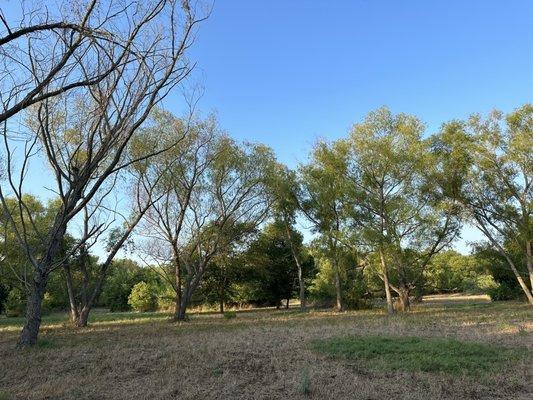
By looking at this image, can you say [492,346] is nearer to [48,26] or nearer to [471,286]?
[48,26]

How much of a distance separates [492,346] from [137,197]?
1716 cm

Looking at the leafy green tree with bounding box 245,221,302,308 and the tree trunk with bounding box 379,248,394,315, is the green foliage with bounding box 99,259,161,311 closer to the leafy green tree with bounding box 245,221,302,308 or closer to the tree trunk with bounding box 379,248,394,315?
the leafy green tree with bounding box 245,221,302,308

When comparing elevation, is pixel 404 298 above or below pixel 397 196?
below

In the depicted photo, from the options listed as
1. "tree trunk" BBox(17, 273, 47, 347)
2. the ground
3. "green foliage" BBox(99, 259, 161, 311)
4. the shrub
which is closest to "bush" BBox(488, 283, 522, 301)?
the ground

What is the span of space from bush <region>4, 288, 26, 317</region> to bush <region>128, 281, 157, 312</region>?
9835 millimetres

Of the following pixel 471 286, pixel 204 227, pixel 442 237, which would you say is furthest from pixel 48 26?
pixel 471 286

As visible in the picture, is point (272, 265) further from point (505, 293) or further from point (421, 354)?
point (421, 354)

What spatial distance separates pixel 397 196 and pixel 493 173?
603 cm

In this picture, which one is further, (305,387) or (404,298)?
(404,298)

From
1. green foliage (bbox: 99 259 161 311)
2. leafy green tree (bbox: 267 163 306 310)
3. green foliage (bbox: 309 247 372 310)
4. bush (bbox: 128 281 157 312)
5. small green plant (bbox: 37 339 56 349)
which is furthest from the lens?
green foliage (bbox: 99 259 161 311)

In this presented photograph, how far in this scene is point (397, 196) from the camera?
83.6 ft

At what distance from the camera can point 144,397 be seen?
6.22 metres

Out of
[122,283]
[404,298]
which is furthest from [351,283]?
[122,283]

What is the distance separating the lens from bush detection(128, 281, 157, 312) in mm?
46025
